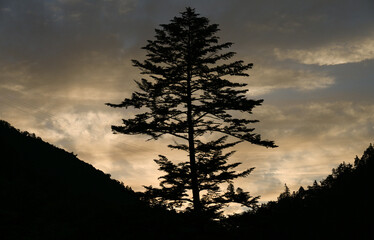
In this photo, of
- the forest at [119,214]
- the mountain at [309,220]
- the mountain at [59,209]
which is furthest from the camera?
the mountain at [309,220]

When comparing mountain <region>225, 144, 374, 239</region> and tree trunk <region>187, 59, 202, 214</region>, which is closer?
tree trunk <region>187, 59, 202, 214</region>

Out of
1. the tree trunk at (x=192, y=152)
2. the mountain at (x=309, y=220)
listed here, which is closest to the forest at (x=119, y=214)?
the mountain at (x=309, y=220)

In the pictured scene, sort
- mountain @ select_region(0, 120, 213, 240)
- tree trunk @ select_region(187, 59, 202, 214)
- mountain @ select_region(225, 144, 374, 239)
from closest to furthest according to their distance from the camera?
mountain @ select_region(0, 120, 213, 240)
tree trunk @ select_region(187, 59, 202, 214)
mountain @ select_region(225, 144, 374, 239)

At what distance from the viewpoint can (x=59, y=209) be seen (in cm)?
1862

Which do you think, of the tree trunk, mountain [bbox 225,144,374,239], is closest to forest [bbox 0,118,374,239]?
mountain [bbox 225,144,374,239]

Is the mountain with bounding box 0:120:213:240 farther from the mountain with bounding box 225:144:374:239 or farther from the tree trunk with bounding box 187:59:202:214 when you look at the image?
the mountain with bounding box 225:144:374:239

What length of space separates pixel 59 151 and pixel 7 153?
862cm

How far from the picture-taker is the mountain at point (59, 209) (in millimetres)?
15156

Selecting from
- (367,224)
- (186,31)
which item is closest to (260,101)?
(186,31)

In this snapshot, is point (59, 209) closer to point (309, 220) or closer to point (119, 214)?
point (119, 214)

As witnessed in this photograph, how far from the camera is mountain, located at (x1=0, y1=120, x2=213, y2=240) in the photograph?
1516 cm

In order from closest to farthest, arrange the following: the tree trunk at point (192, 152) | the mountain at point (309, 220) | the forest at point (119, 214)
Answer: the forest at point (119, 214), the tree trunk at point (192, 152), the mountain at point (309, 220)

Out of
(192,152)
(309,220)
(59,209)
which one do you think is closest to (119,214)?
(59,209)

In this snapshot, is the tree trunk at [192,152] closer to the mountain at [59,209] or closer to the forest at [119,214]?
the forest at [119,214]
